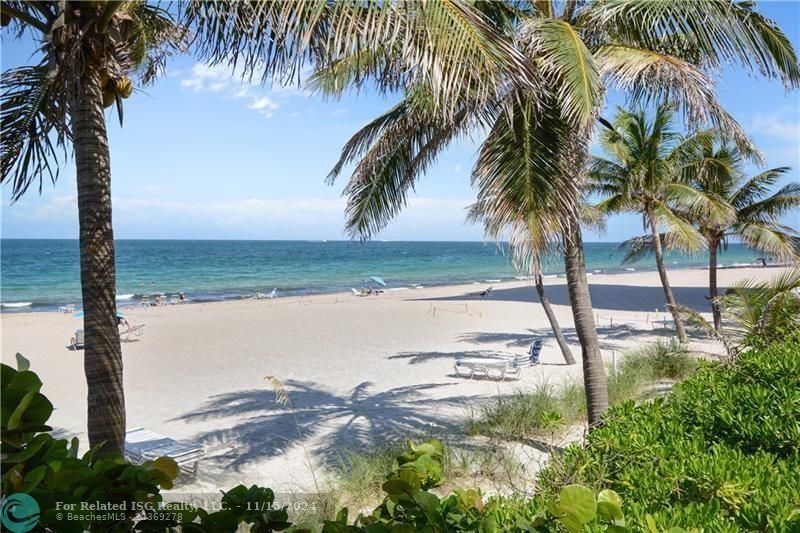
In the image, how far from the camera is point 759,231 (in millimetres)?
13414

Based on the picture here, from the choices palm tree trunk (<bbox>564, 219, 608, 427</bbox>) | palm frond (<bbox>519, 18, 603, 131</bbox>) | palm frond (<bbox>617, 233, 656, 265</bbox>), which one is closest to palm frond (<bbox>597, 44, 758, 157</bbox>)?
palm frond (<bbox>519, 18, 603, 131</bbox>)

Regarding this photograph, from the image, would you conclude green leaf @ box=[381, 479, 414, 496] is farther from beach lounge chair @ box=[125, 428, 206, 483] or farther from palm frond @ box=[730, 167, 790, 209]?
palm frond @ box=[730, 167, 790, 209]

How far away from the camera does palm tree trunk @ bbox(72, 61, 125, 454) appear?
332 cm

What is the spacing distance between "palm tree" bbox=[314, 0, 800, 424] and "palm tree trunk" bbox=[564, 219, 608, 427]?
11 mm

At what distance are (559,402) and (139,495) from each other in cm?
704

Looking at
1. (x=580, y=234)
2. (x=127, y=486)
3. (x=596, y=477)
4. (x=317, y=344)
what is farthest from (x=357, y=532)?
(x=317, y=344)

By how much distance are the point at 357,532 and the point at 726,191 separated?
15444mm

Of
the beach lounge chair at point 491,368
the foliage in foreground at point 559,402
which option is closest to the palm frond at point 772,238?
the foliage in foreground at point 559,402

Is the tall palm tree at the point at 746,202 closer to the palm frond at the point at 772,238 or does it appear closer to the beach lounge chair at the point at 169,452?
the palm frond at the point at 772,238

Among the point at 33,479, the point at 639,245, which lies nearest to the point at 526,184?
the point at 33,479

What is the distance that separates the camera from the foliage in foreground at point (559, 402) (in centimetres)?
680

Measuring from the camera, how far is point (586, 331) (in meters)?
5.66

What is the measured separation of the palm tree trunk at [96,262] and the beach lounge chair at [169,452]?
9.11ft

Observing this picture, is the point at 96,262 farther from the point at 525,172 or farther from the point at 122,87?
the point at 525,172
